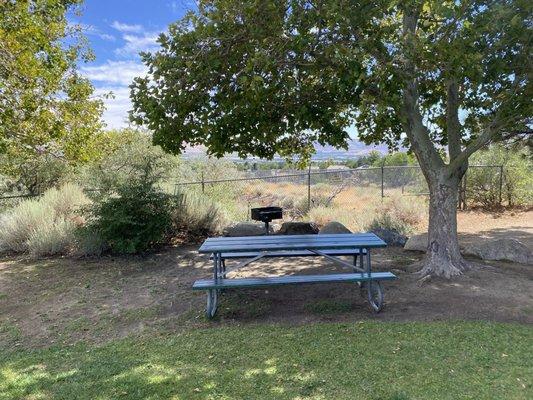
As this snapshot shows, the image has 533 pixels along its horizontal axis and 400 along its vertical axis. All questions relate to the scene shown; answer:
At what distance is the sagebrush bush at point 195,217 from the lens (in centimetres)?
993

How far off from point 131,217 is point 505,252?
21.7 feet

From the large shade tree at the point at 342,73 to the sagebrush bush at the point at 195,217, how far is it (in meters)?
3.23

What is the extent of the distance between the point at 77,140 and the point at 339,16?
665 centimetres

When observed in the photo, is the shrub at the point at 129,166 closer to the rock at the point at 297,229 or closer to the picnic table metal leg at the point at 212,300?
the rock at the point at 297,229

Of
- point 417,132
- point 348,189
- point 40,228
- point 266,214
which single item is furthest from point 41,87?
point 348,189

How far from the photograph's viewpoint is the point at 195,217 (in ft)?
33.4

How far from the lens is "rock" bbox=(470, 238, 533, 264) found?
7.59m

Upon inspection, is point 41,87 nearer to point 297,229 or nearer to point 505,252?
point 297,229

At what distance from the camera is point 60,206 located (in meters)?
9.88

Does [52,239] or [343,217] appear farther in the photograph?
[343,217]

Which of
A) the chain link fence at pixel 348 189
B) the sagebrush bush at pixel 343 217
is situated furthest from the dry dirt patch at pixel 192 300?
A: the chain link fence at pixel 348 189

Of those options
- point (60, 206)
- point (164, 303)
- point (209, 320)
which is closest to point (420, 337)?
point (209, 320)

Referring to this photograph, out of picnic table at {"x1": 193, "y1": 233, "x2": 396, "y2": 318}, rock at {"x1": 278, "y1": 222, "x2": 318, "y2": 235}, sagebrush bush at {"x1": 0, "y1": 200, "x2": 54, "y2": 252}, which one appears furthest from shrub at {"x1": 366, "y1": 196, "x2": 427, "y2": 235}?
sagebrush bush at {"x1": 0, "y1": 200, "x2": 54, "y2": 252}

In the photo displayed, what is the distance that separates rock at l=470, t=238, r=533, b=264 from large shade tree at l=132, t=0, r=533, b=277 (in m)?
1.55
